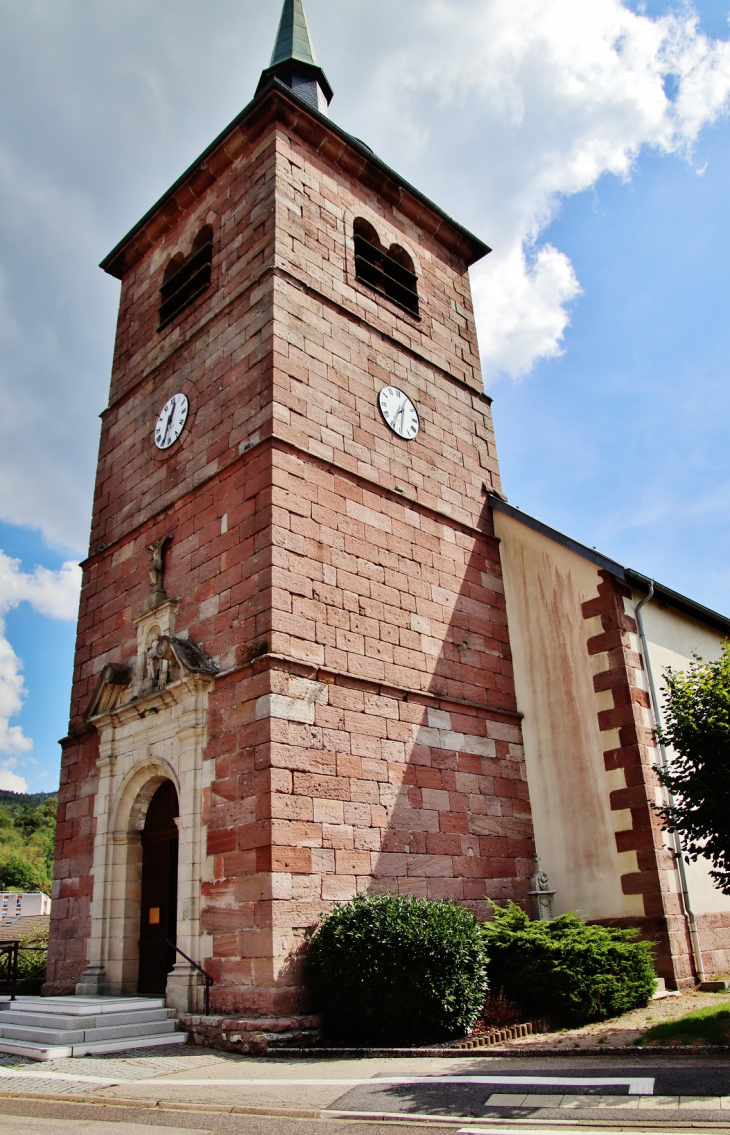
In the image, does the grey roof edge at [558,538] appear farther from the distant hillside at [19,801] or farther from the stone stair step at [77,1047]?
the distant hillside at [19,801]

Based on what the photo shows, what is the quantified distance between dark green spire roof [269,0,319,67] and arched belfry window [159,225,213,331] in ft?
16.7

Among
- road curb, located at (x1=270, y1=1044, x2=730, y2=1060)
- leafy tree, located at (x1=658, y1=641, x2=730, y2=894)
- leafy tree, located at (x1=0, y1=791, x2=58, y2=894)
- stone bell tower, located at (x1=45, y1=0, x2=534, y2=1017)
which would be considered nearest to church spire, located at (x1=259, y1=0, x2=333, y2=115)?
stone bell tower, located at (x1=45, y1=0, x2=534, y2=1017)

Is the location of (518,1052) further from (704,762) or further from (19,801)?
(19,801)

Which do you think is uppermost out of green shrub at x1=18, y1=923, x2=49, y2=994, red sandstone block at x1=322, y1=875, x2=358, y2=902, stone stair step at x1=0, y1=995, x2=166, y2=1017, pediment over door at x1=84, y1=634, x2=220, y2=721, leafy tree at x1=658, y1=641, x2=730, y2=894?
pediment over door at x1=84, y1=634, x2=220, y2=721

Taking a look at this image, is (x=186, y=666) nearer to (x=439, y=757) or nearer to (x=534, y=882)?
(x=439, y=757)

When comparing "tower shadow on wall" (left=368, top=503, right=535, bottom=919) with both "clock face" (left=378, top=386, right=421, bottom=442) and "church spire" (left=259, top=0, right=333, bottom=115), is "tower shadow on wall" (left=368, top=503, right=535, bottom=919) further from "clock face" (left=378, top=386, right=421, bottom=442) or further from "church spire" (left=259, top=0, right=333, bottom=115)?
"church spire" (left=259, top=0, right=333, bottom=115)

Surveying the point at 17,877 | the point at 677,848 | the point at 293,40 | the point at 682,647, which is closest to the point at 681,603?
the point at 682,647

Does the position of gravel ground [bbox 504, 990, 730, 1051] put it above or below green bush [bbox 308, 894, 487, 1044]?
below

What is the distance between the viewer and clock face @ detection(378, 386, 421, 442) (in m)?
11.1

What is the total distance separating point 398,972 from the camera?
6852 mm

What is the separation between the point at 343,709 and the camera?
8688 mm

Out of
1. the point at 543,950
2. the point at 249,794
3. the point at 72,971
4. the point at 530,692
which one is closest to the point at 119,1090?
the point at 249,794

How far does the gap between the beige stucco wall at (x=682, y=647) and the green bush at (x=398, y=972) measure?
3644 mm

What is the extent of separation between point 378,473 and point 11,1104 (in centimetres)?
732
